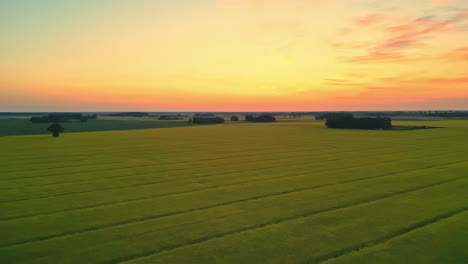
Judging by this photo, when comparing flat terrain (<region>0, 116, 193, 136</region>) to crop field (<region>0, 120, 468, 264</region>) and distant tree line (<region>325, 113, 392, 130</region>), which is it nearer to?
distant tree line (<region>325, 113, 392, 130</region>)

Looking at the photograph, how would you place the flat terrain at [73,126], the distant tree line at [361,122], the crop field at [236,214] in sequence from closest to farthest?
the crop field at [236,214]
the distant tree line at [361,122]
the flat terrain at [73,126]

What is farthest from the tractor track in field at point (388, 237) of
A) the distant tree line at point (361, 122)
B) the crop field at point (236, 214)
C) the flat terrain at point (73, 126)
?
the flat terrain at point (73, 126)

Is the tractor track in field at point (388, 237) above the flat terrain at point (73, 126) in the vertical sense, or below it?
below

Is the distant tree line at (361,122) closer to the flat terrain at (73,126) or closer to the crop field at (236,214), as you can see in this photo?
the crop field at (236,214)

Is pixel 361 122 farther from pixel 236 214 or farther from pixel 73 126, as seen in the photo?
pixel 73 126

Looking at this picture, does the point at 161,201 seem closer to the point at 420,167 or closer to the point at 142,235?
the point at 142,235

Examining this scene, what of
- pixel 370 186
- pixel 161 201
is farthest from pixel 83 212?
pixel 370 186

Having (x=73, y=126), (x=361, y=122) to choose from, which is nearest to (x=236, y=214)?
(x=361, y=122)

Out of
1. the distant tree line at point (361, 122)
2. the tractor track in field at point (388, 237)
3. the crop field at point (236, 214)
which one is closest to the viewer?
the tractor track in field at point (388, 237)
